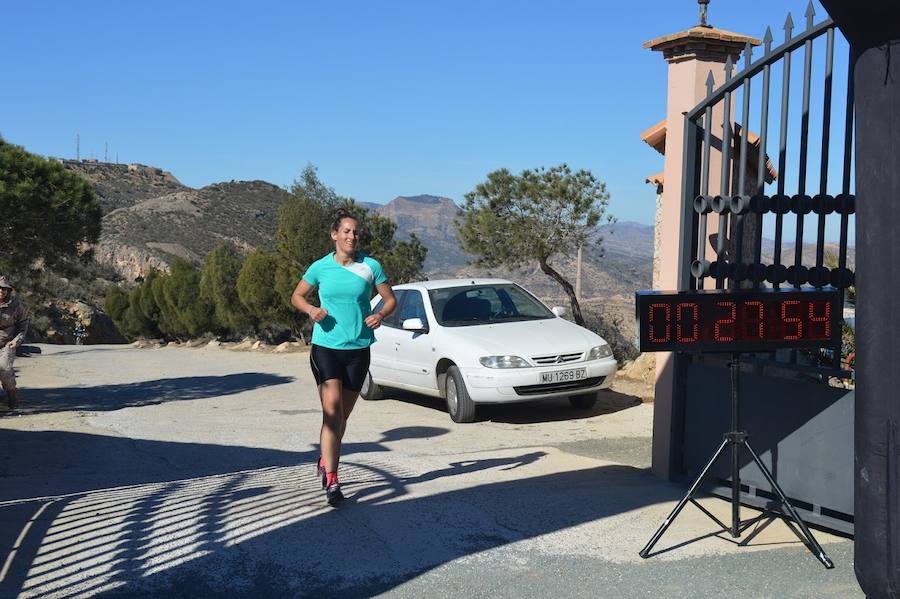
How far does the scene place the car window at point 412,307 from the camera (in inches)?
494

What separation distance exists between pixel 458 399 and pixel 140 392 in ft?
25.0

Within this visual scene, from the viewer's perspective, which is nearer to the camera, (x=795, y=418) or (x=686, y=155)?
(x=795, y=418)

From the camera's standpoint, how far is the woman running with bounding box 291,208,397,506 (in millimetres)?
6609

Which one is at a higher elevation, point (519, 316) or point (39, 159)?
point (39, 159)

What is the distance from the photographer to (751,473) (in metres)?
6.34

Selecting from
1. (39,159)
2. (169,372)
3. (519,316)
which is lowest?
(169,372)

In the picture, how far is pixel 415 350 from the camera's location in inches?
481

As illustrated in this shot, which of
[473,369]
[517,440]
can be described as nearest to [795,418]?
[517,440]

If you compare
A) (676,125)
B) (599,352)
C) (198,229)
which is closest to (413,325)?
(599,352)

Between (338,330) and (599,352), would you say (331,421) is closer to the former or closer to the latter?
(338,330)

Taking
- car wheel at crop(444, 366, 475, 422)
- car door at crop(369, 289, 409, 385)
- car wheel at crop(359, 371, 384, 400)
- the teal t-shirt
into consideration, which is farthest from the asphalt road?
car wheel at crop(359, 371, 384, 400)

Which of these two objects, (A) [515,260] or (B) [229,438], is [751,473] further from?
(A) [515,260]

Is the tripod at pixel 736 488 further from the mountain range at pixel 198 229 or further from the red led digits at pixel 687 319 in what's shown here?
the mountain range at pixel 198 229

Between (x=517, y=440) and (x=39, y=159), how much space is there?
30.4ft
